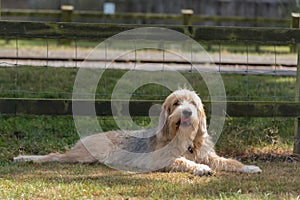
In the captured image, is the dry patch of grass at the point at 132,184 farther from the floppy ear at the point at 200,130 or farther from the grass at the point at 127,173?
the floppy ear at the point at 200,130

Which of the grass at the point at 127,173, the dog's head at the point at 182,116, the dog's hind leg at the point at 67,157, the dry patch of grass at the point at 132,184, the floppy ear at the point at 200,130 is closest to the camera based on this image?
the dry patch of grass at the point at 132,184

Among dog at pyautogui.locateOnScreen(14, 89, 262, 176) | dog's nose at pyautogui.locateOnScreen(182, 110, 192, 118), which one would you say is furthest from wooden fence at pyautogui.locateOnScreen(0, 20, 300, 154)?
dog's nose at pyautogui.locateOnScreen(182, 110, 192, 118)

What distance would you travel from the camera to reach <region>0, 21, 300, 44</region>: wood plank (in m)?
7.65

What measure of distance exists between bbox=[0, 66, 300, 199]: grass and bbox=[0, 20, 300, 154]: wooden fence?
2.03 ft

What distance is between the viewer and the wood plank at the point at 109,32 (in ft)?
25.1

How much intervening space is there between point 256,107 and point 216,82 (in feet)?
10.3

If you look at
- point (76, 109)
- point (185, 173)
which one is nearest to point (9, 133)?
point (76, 109)

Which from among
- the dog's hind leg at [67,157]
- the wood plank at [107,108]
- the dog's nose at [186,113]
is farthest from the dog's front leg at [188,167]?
the dog's hind leg at [67,157]

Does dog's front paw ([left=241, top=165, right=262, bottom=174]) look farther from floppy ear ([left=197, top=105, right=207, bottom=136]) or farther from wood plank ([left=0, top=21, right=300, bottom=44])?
wood plank ([left=0, top=21, right=300, bottom=44])

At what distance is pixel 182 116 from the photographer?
7000 millimetres

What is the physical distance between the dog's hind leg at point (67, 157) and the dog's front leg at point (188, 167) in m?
1.12

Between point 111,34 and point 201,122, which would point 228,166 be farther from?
point 111,34

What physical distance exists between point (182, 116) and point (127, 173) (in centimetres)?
86

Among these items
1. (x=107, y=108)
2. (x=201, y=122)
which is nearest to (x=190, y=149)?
(x=201, y=122)
